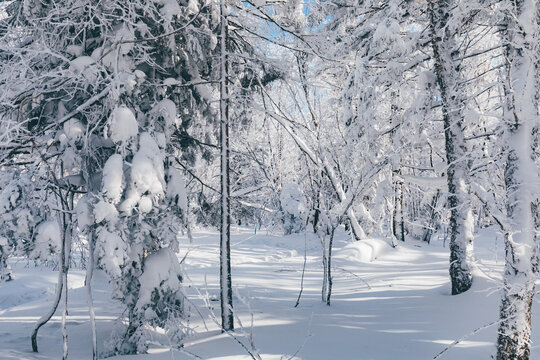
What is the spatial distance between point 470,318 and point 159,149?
5.95 meters

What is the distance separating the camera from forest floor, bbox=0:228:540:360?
6219mm

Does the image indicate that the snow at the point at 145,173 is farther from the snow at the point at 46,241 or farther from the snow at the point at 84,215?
the snow at the point at 46,241

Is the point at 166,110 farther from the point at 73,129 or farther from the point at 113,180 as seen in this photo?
the point at 113,180

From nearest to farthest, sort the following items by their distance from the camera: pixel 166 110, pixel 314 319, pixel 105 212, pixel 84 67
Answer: pixel 105 212
pixel 84 67
pixel 166 110
pixel 314 319

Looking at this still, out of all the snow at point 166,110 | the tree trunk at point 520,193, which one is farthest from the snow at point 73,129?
the tree trunk at point 520,193

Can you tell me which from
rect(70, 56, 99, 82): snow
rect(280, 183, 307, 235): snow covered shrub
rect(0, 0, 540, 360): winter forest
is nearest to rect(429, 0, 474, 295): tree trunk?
rect(0, 0, 540, 360): winter forest

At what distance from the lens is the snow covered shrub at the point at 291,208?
27.4 meters

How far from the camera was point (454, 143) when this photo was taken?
8234 mm

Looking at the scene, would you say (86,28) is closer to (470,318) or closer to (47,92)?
(47,92)

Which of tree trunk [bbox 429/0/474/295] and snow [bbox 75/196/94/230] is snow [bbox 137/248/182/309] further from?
tree trunk [bbox 429/0/474/295]

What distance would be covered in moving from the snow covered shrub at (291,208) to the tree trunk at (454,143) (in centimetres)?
1781

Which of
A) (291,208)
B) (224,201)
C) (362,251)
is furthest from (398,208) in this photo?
(224,201)

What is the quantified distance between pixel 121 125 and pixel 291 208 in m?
22.4

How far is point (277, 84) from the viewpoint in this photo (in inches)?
364
